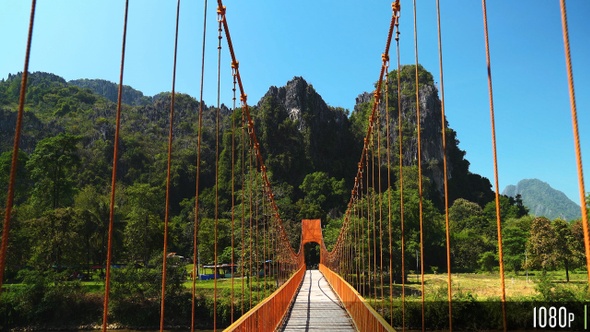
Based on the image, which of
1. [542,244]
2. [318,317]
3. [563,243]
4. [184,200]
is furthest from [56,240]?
[563,243]

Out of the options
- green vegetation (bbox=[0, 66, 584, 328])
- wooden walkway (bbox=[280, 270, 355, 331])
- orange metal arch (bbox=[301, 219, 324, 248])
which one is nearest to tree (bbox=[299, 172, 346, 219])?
green vegetation (bbox=[0, 66, 584, 328])

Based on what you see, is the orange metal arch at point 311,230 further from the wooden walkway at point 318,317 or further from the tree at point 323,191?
the wooden walkway at point 318,317

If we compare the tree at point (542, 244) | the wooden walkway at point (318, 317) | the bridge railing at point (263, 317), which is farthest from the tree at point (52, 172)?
the tree at point (542, 244)

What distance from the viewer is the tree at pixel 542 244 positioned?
124ft

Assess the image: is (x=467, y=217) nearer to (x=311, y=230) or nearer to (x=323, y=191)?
(x=323, y=191)

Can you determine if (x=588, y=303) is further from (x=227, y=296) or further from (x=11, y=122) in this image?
(x=11, y=122)

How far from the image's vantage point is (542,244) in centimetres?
3872

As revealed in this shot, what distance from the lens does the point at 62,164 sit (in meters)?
42.5

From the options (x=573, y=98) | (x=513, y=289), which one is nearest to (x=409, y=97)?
(x=513, y=289)

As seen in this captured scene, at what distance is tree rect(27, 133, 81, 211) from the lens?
1586 inches

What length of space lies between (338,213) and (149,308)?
43.8 meters

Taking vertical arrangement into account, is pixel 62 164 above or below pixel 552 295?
above

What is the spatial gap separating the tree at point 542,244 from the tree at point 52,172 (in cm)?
4010

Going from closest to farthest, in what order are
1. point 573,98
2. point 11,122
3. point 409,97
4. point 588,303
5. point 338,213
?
point 573,98 < point 588,303 < point 11,122 < point 338,213 < point 409,97
